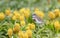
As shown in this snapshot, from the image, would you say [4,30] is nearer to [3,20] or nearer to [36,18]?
[3,20]

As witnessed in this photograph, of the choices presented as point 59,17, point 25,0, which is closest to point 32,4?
point 25,0

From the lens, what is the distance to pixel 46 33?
3.42m

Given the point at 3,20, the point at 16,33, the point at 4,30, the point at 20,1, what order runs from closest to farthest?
the point at 16,33 < the point at 4,30 < the point at 3,20 < the point at 20,1

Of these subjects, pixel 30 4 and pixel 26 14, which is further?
pixel 30 4

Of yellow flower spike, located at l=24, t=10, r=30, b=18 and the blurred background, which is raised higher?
the blurred background

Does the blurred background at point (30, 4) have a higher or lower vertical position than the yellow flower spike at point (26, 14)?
higher

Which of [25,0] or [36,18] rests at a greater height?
[25,0]

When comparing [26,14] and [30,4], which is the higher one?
[30,4]

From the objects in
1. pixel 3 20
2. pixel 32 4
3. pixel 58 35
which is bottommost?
pixel 58 35

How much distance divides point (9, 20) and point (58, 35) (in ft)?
2.41

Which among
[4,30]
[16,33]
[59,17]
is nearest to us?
[16,33]

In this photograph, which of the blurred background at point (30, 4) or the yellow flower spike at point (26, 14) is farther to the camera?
the blurred background at point (30, 4)

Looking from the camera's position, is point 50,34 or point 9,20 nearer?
point 50,34

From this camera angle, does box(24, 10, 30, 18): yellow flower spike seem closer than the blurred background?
Yes
